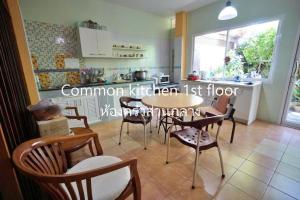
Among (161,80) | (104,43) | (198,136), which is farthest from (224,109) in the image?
(104,43)

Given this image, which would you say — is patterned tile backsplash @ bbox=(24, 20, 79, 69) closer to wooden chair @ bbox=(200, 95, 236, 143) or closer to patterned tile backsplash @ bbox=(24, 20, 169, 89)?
patterned tile backsplash @ bbox=(24, 20, 169, 89)

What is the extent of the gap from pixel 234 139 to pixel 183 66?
2760 mm

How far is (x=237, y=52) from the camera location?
3.42m

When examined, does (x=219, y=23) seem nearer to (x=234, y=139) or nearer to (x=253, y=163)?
(x=234, y=139)

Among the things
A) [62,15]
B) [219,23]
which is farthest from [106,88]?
[219,23]

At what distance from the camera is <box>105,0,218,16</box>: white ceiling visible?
3.48 m

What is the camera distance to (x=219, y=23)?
3574 mm

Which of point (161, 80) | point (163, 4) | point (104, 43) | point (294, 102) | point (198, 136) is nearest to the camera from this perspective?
point (198, 136)

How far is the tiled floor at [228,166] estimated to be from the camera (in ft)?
4.75

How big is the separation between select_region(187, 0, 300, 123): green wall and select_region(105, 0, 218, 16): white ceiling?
0.50m

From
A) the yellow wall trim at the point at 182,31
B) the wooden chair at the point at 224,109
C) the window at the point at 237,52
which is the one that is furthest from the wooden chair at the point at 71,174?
the yellow wall trim at the point at 182,31

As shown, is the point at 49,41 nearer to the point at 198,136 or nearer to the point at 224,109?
the point at 198,136

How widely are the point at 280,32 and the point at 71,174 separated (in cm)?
388

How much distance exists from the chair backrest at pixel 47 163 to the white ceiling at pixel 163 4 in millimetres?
3515
